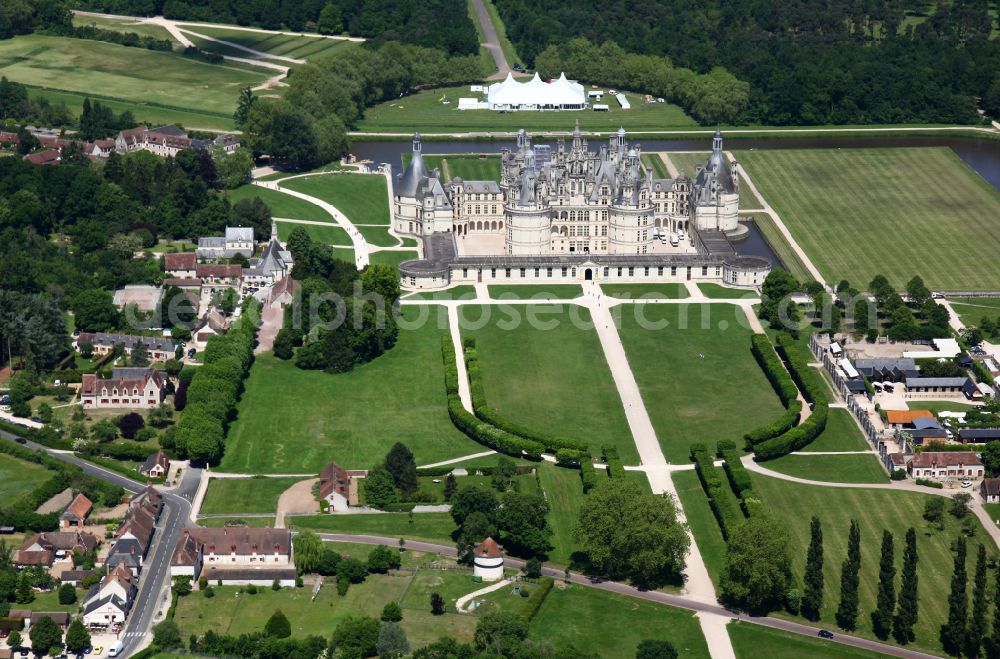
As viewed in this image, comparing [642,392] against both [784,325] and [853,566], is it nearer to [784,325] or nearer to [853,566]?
[784,325]

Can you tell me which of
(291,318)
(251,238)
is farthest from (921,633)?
(251,238)

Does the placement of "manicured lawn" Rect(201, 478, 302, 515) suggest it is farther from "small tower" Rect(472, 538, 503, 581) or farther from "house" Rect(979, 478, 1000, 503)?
"house" Rect(979, 478, 1000, 503)

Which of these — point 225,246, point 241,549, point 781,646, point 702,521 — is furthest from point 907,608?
point 225,246

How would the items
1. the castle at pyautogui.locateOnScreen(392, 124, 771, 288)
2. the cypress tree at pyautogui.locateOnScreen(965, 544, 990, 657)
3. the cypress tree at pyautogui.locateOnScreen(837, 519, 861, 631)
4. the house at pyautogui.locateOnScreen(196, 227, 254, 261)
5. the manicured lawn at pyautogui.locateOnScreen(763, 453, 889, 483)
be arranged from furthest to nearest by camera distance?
1. the house at pyautogui.locateOnScreen(196, 227, 254, 261)
2. the castle at pyautogui.locateOnScreen(392, 124, 771, 288)
3. the manicured lawn at pyautogui.locateOnScreen(763, 453, 889, 483)
4. the cypress tree at pyautogui.locateOnScreen(837, 519, 861, 631)
5. the cypress tree at pyautogui.locateOnScreen(965, 544, 990, 657)

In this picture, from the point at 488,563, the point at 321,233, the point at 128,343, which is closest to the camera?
the point at 488,563

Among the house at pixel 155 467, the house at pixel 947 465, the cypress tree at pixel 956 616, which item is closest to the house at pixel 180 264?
the house at pixel 155 467

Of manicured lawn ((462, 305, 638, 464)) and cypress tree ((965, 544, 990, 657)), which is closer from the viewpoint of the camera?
cypress tree ((965, 544, 990, 657))

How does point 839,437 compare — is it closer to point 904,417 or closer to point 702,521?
point 904,417

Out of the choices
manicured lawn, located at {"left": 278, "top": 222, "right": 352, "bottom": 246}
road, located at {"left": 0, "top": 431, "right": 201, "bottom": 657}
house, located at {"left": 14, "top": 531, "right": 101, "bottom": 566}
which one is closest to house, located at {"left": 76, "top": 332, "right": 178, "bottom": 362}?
road, located at {"left": 0, "top": 431, "right": 201, "bottom": 657}
